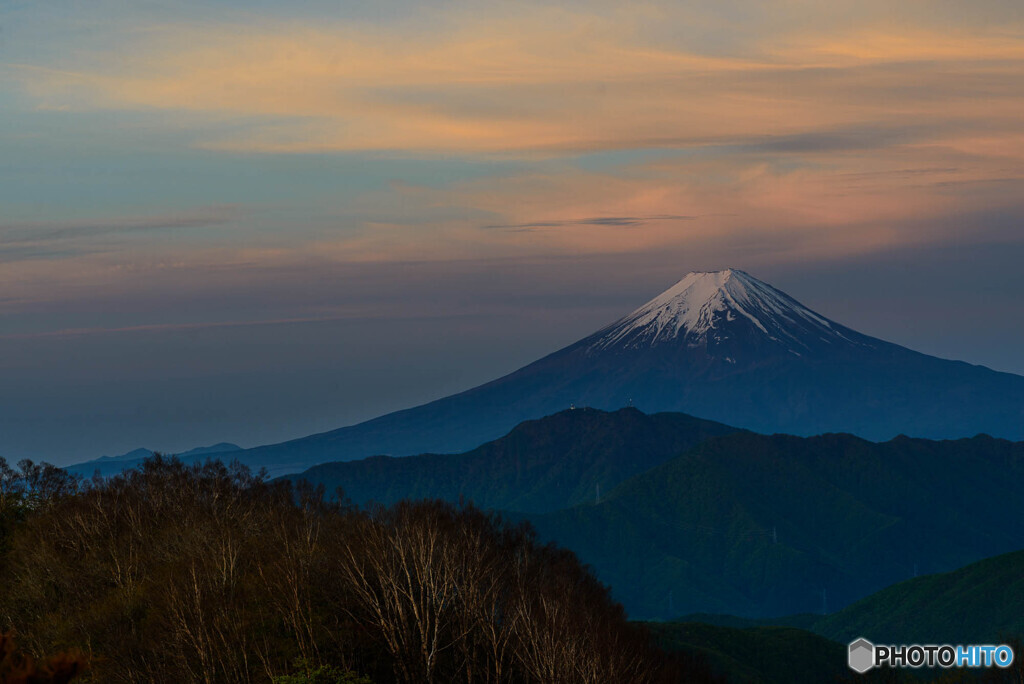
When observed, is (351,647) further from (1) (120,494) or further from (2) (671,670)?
(1) (120,494)

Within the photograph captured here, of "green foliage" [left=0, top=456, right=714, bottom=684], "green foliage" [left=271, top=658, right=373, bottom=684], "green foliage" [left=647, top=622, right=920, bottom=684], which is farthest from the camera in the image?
"green foliage" [left=647, top=622, right=920, bottom=684]

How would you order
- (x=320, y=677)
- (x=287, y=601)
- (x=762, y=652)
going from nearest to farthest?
(x=320, y=677) → (x=287, y=601) → (x=762, y=652)

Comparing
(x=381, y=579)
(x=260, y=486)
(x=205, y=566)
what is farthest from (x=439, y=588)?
(x=260, y=486)

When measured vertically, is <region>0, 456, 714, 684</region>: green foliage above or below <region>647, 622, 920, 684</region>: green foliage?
above

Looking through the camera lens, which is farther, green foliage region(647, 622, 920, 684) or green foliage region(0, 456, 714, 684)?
green foliage region(647, 622, 920, 684)

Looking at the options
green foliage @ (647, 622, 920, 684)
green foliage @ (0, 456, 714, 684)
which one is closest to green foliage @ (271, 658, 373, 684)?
green foliage @ (0, 456, 714, 684)

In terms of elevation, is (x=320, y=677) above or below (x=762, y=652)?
above

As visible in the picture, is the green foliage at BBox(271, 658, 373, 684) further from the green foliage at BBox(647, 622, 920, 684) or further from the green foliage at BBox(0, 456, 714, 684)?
the green foliage at BBox(647, 622, 920, 684)

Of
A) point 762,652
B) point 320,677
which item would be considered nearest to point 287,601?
point 320,677

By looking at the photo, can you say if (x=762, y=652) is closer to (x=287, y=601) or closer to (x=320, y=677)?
(x=287, y=601)

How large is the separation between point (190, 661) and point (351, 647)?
361 inches

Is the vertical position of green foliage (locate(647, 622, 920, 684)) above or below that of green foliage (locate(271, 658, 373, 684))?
below

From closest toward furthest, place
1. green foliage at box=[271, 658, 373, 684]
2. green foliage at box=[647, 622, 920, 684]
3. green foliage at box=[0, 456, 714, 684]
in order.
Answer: green foliage at box=[271, 658, 373, 684]
green foliage at box=[0, 456, 714, 684]
green foliage at box=[647, 622, 920, 684]

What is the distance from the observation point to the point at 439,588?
2817 inches
